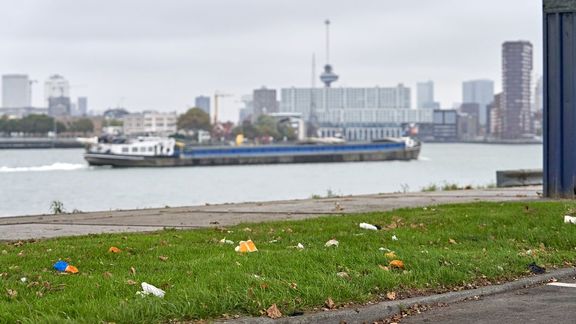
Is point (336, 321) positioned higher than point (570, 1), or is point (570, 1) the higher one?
point (570, 1)

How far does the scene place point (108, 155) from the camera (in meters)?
110

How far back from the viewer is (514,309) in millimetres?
9023

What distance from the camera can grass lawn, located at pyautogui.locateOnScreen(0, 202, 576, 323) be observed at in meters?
8.12

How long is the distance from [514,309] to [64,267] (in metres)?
4.65

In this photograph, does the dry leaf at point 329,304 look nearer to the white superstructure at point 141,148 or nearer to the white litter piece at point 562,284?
the white litter piece at point 562,284

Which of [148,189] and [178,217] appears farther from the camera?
[148,189]

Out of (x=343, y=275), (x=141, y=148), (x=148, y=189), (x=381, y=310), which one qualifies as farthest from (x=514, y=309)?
(x=141, y=148)

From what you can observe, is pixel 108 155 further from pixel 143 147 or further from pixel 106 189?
pixel 106 189

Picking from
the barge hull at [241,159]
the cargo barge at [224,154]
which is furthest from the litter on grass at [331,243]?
the cargo barge at [224,154]

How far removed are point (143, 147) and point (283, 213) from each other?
97204 millimetres

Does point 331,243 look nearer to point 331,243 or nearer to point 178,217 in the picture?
point 331,243

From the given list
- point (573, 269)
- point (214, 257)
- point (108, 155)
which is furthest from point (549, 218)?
point (108, 155)

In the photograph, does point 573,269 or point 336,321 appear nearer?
point 336,321

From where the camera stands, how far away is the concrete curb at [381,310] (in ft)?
26.6
